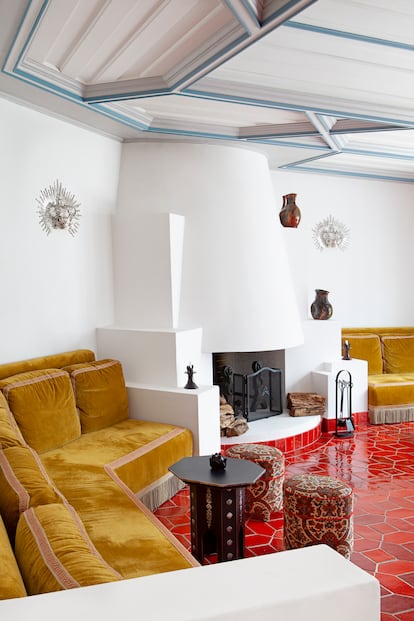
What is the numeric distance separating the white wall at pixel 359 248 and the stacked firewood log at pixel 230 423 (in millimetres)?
1893

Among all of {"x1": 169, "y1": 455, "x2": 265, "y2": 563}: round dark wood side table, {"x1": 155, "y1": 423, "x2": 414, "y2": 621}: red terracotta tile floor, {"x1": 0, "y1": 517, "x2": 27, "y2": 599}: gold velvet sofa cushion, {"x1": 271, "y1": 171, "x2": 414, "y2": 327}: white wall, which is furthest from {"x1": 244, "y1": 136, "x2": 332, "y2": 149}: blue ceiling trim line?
{"x1": 0, "y1": 517, "x2": 27, "y2": 599}: gold velvet sofa cushion

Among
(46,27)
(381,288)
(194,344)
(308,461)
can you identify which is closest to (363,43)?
(46,27)

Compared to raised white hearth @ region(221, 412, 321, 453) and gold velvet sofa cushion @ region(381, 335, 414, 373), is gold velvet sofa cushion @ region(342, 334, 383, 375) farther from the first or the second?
raised white hearth @ region(221, 412, 321, 453)

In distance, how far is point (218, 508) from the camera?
2953 mm

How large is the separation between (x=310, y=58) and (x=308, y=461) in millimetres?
3126

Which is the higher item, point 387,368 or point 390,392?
point 387,368

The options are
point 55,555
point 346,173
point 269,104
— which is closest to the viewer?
point 55,555

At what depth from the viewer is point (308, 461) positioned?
15.8ft

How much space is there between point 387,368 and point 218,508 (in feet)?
14.1

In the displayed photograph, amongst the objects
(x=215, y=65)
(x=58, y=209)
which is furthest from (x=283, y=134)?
(x=58, y=209)

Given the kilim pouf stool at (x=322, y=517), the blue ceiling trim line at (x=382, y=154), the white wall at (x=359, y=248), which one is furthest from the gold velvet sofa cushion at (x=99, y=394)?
the blue ceiling trim line at (x=382, y=154)

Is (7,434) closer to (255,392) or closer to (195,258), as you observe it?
(195,258)

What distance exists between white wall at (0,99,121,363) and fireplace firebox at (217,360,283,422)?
4.34ft

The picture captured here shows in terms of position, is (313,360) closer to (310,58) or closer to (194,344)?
(194,344)
